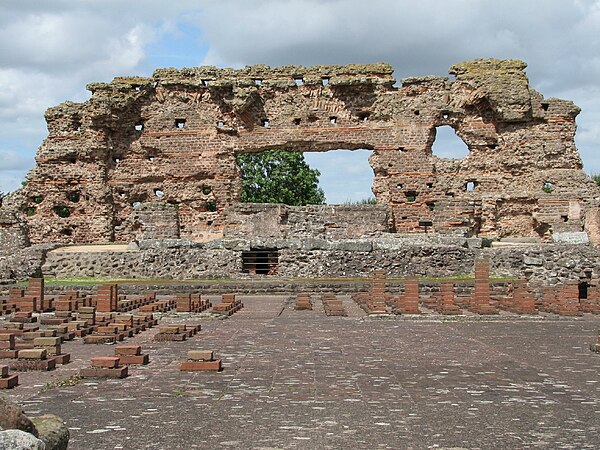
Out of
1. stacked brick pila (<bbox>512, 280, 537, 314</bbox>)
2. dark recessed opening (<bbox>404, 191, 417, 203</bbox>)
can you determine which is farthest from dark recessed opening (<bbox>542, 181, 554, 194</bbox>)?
stacked brick pila (<bbox>512, 280, 537, 314</bbox>)

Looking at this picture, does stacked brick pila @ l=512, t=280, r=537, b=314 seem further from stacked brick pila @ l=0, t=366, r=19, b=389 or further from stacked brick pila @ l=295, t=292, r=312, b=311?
stacked brick pila @ l=0, t=366, r=19, b=389

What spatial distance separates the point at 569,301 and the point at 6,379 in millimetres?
11100

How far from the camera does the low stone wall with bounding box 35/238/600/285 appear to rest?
2067 centimetres

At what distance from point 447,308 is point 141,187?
19.1m

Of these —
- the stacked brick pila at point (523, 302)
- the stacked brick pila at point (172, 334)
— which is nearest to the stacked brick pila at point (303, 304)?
the stacked brick pila at point (523, 302)

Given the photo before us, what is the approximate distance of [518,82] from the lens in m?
28.8

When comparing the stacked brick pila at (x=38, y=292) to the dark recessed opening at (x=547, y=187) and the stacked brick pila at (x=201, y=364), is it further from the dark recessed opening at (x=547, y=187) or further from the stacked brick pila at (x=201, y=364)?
the dark recessed opening at (x=547, y=187)

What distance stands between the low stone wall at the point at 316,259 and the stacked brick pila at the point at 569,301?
5282 millimetres

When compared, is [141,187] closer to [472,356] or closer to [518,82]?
[518,82]

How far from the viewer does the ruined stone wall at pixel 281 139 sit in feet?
94.1

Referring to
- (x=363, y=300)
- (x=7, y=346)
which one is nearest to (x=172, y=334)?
(x=7, y=346)

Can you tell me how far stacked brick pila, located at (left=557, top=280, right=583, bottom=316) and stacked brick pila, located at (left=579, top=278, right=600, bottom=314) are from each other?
0.22 m

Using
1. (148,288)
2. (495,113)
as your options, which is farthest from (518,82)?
(148,288)

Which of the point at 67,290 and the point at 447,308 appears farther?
the point at 67,290
